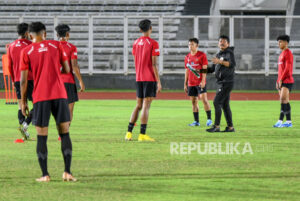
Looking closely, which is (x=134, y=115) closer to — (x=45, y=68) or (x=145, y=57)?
(x=145, y=57)

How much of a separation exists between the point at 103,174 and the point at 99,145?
118 inches

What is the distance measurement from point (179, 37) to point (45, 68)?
22.9m

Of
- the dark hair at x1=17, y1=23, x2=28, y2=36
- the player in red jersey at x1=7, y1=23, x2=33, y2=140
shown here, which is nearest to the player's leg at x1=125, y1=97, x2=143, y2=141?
the player in red jersey at x1=7, y1=23, x2=33, y2=140

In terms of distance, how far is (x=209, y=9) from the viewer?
35.3 metres

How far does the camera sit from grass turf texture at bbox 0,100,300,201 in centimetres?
754

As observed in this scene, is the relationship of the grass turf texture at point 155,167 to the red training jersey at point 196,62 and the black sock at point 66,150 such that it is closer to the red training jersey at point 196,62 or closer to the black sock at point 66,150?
the black sock at point 66,150

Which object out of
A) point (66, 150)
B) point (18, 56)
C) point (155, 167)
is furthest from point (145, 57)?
point (66, 150)

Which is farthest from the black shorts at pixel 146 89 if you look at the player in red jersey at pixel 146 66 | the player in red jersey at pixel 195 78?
the player in red jersey at pixel 195 78

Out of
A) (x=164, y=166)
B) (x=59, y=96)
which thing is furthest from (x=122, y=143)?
(x=59, y=96)

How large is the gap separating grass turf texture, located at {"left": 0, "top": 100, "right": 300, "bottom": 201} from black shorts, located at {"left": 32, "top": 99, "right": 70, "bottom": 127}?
0.71 meters

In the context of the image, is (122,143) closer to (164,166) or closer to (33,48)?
(164,166)

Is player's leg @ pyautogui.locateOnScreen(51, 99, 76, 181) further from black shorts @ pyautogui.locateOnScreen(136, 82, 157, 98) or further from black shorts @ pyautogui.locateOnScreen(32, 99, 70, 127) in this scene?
black shorts @ pyautogui.locateOnScreen(136, 82, 157, 98)

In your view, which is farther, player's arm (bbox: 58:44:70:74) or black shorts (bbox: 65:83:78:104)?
black shorts (bbox: 65:83:78:104)

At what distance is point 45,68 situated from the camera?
7.98 m
